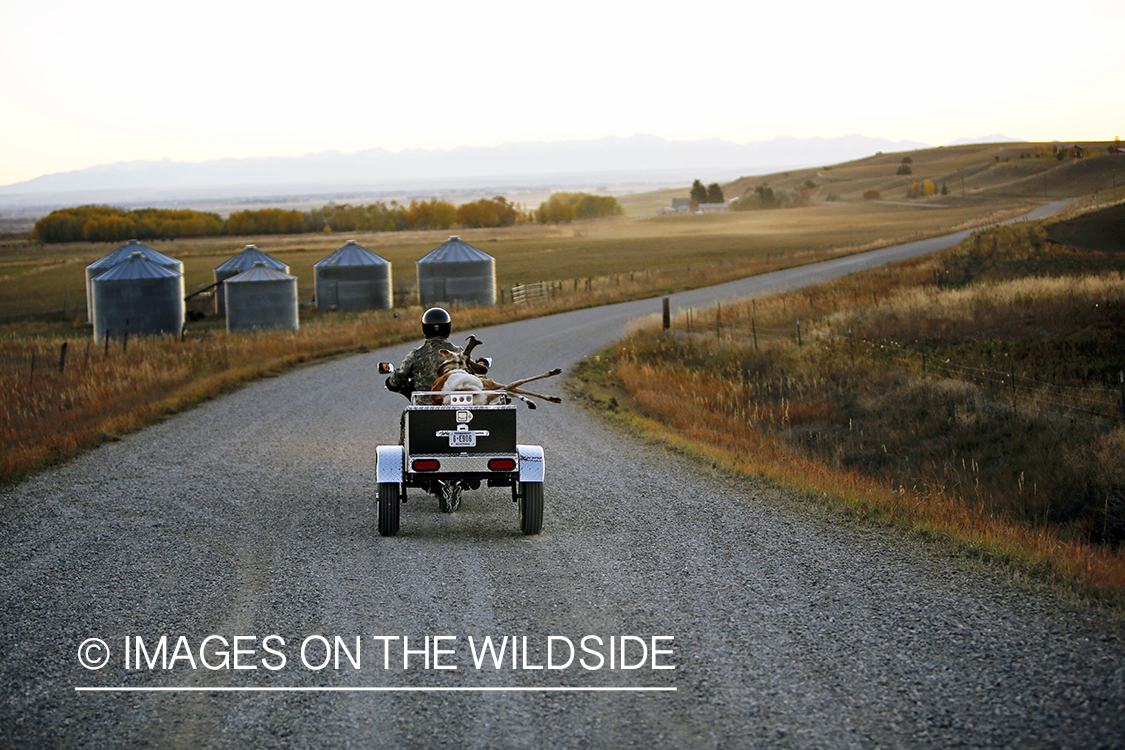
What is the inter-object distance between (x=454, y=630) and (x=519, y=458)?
248cm

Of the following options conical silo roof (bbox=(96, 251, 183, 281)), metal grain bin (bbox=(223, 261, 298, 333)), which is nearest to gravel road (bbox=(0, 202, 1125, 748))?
metal grain bin (bbox=(223, 261, 298, 333))

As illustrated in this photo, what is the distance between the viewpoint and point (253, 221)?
16138 centimetres

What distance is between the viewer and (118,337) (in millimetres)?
34375

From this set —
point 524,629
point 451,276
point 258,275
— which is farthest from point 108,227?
point 524,629

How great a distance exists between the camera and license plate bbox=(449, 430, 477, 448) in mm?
8000

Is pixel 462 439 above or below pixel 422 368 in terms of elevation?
below

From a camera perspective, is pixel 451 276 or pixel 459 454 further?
pixel 451 276

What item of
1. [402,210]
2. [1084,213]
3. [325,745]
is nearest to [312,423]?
[325,745]

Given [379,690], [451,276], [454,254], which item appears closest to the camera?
[379,690]

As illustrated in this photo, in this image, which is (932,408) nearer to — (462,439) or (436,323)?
(436,323)

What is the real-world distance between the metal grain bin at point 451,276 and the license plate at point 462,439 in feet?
115

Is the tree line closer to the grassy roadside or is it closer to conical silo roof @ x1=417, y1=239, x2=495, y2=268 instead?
conical silo roof @ x1=417, y1=239, x2=495, y2=268

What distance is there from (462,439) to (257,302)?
30737 mm

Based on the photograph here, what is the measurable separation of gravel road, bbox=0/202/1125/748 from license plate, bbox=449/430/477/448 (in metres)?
0.87
